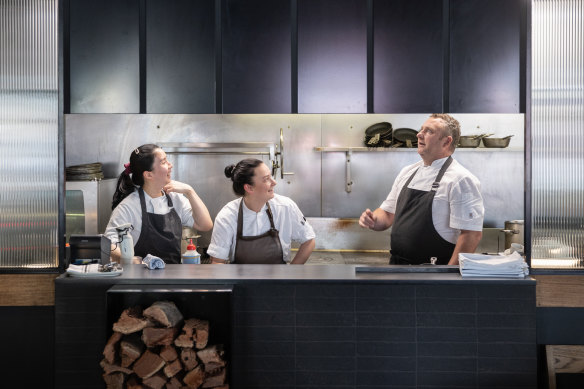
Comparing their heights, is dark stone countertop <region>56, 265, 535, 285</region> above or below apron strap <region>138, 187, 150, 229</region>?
below

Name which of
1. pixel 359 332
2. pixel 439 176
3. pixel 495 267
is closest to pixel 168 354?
pixel 359 332

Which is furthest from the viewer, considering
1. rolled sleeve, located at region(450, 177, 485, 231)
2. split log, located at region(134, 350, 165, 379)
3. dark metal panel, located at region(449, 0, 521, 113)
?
dark metal panel, located at region(449, 0, 521, 113)

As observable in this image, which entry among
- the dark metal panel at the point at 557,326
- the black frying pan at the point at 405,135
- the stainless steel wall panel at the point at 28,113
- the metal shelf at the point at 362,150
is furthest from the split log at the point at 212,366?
the black frying pan at the point at 405,135

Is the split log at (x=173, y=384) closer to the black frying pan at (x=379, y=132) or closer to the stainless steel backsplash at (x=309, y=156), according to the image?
the stainless steel backsplash at (x=309, y=156)

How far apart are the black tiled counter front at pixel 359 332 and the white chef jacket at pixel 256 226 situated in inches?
41.1

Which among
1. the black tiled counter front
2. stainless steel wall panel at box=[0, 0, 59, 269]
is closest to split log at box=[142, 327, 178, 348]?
the black tiled counter front

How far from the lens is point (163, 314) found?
238 centimetres

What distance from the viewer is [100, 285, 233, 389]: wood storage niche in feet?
7.84

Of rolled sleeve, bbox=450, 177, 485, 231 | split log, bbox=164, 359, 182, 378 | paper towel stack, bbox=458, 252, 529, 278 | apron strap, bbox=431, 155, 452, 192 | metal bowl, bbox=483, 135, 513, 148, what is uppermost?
metal bowl, bbox=483, 135, 513, 148

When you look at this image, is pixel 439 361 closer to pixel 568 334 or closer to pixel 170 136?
pixel 568 334

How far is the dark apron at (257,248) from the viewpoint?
3.62 meters

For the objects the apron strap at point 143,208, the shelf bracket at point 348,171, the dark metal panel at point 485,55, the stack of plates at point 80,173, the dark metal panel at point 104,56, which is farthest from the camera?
the shelf bracket at point 348,171

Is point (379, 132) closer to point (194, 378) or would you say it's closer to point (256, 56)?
point (256, 56)

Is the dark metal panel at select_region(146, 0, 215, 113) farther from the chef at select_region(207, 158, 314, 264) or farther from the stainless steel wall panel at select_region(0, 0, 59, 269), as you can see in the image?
the stainless steel wall panel at select_region(0, 0, 59, 269)
